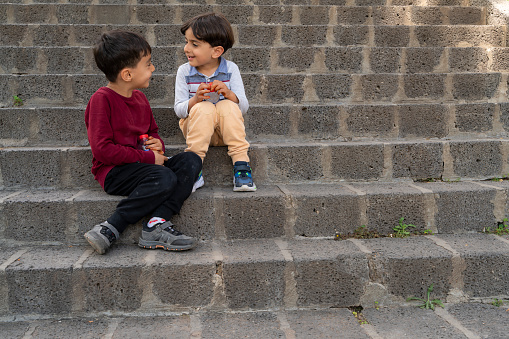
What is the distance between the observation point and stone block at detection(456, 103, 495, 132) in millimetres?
2727

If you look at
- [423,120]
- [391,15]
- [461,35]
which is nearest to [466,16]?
[461,35]

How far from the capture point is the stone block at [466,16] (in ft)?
12.3

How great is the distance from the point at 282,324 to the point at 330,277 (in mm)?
322

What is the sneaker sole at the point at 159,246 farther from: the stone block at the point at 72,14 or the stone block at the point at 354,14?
the stone block at the point at 354,14

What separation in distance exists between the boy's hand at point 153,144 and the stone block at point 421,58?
2.10 meters

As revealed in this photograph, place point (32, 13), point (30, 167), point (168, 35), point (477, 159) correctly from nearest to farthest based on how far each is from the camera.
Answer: point (30, 167) < point (477, 159) < point (168, 35) < point (32, 13)

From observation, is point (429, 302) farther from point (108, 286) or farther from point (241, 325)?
point (108, 286)

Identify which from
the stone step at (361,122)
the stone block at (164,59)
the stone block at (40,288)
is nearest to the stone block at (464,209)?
the stone step at (361,122)

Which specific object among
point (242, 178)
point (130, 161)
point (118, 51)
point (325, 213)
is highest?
point (118, 51)

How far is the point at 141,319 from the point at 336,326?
2.78 ft

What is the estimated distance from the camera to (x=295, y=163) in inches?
95.4

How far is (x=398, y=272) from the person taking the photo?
1.91m

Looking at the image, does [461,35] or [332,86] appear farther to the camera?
[461,35]

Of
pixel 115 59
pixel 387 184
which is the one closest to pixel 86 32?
pixel 115 59
